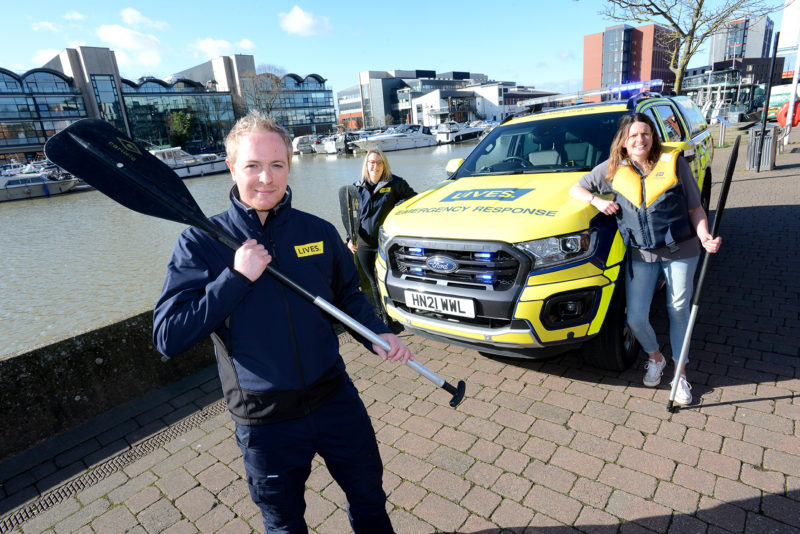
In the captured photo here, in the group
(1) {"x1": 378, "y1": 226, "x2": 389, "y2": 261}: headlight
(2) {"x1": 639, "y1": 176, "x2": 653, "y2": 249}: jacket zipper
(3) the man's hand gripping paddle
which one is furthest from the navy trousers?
(2) {"x1": 639, "y1": 176, "x2": 653, "y2": 249}: jacket zipper

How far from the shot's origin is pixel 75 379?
3.52 meters

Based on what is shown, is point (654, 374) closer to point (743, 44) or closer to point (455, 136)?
point (455, 136)

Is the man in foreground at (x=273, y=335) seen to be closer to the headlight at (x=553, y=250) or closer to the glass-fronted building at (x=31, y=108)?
the headlight at (x=553, y=250)

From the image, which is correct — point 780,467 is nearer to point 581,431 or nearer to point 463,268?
point 581,431

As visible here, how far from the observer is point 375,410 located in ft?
11.6

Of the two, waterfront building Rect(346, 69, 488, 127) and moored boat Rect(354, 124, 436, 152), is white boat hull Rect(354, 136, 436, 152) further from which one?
waterfront building Rect(346, 69, 488, 127)

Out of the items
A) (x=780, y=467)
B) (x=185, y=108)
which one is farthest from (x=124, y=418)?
(x=185, y=108)

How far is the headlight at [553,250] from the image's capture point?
305cm

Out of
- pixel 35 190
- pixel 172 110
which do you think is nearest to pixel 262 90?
pixel 172 110

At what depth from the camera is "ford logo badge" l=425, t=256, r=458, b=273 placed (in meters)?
3.33

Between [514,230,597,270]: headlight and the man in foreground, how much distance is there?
151cm

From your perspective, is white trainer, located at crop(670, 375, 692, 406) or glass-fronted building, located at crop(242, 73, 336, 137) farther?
glass-fronted building, located at crop(242, 73, 336, 137)

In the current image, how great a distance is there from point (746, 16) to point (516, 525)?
1952 cm

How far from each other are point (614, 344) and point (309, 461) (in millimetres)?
2527
